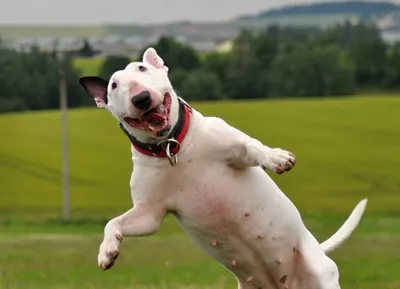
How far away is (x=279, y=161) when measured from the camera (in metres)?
5.52

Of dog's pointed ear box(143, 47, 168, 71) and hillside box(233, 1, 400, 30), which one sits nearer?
dog's pointed ear box(143, 47, 168, 71)

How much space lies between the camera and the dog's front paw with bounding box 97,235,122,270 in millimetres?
5480

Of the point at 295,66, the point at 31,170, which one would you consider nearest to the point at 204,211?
the point at 295,66

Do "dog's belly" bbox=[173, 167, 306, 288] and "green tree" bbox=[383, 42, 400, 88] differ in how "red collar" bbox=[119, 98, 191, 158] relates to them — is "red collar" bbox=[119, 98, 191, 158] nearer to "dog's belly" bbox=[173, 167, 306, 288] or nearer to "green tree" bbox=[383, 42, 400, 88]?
"dog's belly" bbox=[173, 167, 306, 288]

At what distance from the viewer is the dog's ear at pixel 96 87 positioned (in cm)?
567

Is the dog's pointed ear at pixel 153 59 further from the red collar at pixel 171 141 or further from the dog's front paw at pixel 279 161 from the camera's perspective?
the dog's front paw at pixel 279 161

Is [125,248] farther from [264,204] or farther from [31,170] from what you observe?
[31,170]

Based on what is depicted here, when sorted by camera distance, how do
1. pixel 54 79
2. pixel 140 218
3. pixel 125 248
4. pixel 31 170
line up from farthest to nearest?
pixel 31 170 → pixel 54 79 → pixel 125 248 → pixel 140 218

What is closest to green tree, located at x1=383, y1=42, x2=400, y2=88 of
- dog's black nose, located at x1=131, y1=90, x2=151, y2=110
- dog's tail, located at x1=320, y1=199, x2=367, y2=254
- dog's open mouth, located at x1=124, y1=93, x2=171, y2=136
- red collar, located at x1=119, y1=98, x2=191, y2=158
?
dog's tail, located at x1=320, y1=199, x2=367, y2=254

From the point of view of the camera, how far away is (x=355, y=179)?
115 feet

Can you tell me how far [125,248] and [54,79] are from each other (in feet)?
46.9

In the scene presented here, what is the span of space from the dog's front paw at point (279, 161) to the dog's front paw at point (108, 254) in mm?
857

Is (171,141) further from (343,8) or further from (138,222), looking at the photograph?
(343,8)

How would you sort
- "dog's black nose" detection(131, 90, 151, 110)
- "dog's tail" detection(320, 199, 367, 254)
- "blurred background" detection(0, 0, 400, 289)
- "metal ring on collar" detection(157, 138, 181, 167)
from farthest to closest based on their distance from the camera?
"blurred background" detection(0, 0, 400, 289)
"dog's tail" detection(320, 199, 367, 254)
"metal ring on collar" detection(157, 138, 181, 167)
"dog's black nose" detection(131, 90, 151, 110)
